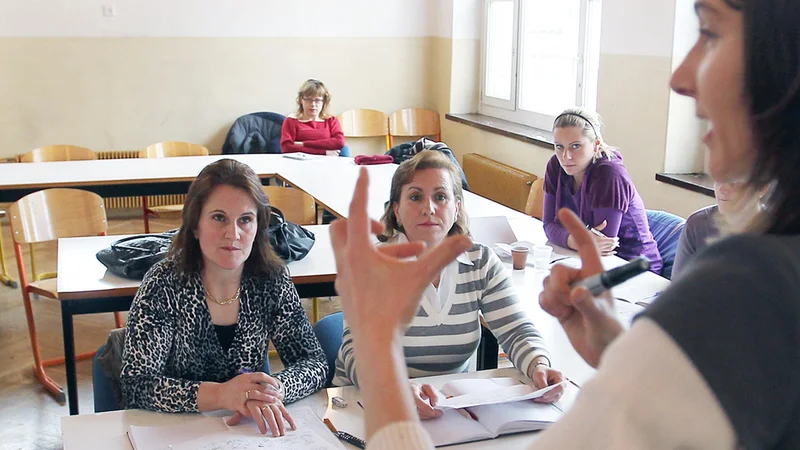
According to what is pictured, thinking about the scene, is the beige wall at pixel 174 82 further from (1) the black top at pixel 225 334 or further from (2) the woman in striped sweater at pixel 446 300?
(1) the black top at pixel 225 334

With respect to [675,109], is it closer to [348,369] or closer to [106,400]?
[348,369]

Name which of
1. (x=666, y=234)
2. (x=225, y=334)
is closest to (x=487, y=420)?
(x=225, y=334)

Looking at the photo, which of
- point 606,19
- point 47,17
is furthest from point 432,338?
point 47,17

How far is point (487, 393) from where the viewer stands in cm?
193

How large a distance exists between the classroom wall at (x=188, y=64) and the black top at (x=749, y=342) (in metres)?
6.81

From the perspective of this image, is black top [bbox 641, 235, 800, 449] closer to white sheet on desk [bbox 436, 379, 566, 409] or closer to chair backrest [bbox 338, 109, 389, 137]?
white sheet on desk [bbox 436, 379, 566, 409]

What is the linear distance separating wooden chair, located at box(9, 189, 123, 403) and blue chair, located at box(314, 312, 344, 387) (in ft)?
5.42

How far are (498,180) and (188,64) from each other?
275cm

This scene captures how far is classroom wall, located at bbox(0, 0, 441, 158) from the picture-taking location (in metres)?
6.63

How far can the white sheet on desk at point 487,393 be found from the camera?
1.85m

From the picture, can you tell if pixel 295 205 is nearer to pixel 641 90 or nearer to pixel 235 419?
pixel 641 90

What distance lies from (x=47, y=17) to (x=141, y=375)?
17.5 ft

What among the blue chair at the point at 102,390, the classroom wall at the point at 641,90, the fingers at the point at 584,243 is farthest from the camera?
the classroom wall at the point at 641,90

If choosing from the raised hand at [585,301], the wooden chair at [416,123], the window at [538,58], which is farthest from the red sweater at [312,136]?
the raised hand at [585,301]
